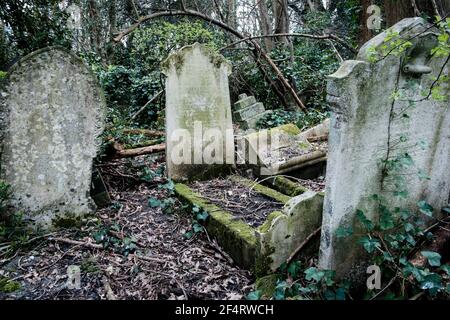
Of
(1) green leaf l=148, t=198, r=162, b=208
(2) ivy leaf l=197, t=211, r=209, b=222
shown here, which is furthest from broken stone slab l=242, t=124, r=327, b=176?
(1) green leaf l=148, t=198, r=162, b=208

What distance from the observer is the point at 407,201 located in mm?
3309

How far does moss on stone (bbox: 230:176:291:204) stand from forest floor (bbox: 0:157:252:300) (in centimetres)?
100

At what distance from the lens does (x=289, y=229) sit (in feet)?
10.5

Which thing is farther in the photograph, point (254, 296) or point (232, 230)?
point (232, 230)

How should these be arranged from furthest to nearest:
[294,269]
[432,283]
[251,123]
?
[251,123]
[294,269]
[432,283]

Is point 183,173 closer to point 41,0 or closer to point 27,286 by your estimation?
point 27,286

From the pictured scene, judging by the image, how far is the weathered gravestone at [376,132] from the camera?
261 centimetres

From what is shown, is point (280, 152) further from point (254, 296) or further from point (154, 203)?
point (254, 296)

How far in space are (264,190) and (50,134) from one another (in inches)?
106

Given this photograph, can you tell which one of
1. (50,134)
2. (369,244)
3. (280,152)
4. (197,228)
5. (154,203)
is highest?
(50,134)

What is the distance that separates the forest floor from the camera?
10.1 feet

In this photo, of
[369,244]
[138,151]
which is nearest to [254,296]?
[369,244]

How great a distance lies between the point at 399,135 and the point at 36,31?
5955 mm

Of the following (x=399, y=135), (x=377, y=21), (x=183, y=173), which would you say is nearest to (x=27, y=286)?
(x=183, y=173)
